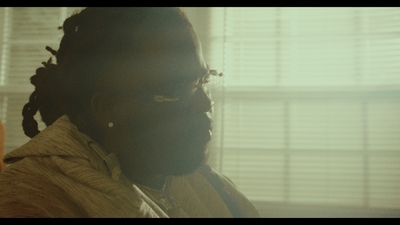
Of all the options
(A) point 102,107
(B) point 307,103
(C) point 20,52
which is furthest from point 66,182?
(C) point 20,52

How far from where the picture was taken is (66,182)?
66 cm

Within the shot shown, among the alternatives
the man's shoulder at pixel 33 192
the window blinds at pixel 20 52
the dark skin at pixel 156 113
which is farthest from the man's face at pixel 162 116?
the window blinds at pixel 20 52

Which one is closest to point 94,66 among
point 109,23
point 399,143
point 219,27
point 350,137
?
point 109,23

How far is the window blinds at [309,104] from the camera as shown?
165cm

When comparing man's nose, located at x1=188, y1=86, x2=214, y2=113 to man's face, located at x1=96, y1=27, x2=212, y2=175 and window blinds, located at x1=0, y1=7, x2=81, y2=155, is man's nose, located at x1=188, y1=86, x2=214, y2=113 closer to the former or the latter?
man's face, located at x1=96, y1=27, x2=212, y2=175

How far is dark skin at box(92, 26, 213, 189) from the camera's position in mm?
734

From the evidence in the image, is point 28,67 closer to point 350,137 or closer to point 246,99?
point 246,99

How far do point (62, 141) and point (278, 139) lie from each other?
1201 mm

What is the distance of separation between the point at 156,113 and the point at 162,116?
0.01m

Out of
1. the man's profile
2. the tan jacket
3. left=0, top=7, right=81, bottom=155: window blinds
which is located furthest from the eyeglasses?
left=0, top=7, right=81, bottom=155: window blinds

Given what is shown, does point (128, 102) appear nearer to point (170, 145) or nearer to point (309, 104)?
point (170, 145)

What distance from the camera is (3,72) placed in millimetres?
1965
